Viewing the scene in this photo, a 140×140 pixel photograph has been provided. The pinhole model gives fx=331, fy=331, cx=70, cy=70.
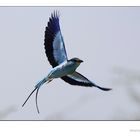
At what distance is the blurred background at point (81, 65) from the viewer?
1.56m

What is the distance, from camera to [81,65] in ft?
5.13

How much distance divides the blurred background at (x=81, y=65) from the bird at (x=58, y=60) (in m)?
0.02

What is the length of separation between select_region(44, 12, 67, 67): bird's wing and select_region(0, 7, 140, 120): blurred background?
0.02 m

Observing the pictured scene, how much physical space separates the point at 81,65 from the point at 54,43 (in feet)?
0.55

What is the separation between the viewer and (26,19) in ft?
5.25
